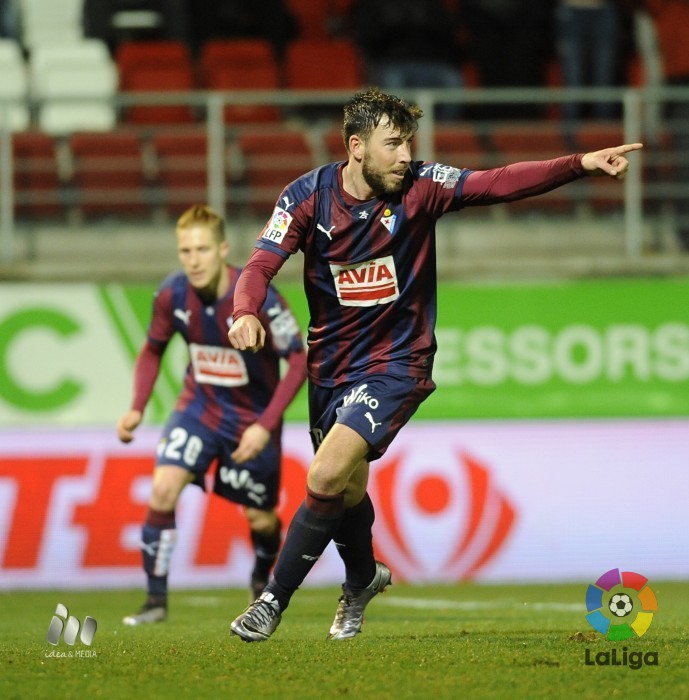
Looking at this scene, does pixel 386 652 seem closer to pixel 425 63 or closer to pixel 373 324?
pixel 373 324

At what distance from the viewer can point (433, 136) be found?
43.0 feet

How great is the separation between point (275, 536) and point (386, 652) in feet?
10.2

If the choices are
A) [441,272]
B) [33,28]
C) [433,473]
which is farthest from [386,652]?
[33,28]

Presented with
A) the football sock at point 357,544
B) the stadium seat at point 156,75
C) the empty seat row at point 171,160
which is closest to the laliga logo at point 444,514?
the empty seat row at point 171,160

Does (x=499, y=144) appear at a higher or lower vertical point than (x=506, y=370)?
higher

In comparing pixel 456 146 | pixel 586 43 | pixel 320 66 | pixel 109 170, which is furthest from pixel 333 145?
pixel 586 43

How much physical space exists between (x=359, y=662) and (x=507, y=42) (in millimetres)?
10039

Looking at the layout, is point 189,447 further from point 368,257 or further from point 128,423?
point 368,257

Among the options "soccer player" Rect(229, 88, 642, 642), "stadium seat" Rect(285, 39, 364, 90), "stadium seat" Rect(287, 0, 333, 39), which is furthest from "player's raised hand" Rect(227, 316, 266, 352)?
"stadium seat" Rect(287, 0, 333, 39)

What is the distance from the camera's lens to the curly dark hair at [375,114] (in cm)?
619

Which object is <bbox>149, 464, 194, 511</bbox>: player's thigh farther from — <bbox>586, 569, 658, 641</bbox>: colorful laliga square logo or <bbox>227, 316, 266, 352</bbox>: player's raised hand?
<bbox>586, 569, 658, 641</bbox>: colorful laliga square logo

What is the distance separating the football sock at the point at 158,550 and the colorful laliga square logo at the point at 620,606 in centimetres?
295

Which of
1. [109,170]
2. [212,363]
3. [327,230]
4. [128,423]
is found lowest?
[128,423]

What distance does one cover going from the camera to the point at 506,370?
12.0m
